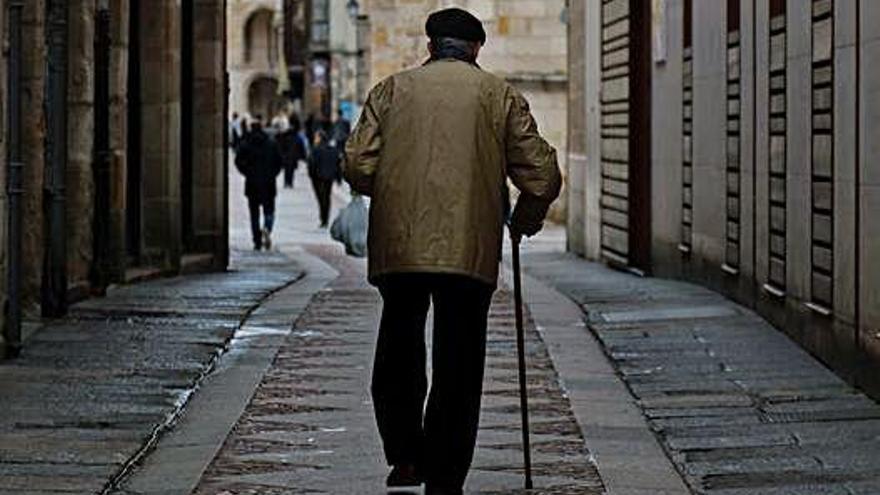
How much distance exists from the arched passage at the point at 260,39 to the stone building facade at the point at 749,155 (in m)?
94.9

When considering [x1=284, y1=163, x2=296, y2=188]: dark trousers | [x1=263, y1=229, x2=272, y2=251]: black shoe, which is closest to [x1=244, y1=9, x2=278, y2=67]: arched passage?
[x1=284, y1=163, x2=296, y2=188]: dark trousers

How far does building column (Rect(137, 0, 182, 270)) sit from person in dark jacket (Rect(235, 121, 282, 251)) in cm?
887

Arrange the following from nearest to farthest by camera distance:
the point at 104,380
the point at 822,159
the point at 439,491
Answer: the point at 439,491 < the point at 104,380 < the point at 822,159

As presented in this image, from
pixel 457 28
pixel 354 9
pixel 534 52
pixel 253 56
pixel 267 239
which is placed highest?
pixel 253 56

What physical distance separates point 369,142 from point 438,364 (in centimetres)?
84

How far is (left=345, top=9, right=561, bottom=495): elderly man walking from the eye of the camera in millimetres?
9117

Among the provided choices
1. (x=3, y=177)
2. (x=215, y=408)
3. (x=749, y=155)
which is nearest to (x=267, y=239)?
(x=749, y=155)

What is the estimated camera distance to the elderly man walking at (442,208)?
9.12 meters

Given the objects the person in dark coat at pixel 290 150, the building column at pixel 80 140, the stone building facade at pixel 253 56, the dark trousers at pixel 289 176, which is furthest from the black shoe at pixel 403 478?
the stone building facade at pixel 253 56

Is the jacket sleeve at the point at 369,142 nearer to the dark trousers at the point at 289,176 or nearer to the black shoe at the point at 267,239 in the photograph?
the black shoe at the point at 267,239

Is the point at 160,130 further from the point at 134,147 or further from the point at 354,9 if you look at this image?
the point at 354,9

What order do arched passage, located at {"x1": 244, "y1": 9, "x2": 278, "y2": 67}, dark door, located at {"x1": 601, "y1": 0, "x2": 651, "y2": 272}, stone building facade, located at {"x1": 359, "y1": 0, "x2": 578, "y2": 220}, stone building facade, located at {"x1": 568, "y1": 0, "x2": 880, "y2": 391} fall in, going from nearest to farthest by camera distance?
stone building facade, located at {"x1": 568, "y1": 0, "x2": 880, "y2": 391} < dark door, located at {"x1": 601, "y1": 0, "x2": 651, "y2": 272} < stone building facade, located at {"x1": 359, "y1": 0, "x2": 578, "y2": 220} < arched passage, located at {"x1": 244, "y1": 9, "x2": 278, "y2": 67}

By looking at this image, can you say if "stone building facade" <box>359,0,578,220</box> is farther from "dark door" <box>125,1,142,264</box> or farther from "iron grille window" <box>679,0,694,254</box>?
"iron grille window" <box>679,0,694,254</box>

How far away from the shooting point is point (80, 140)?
18.6m
